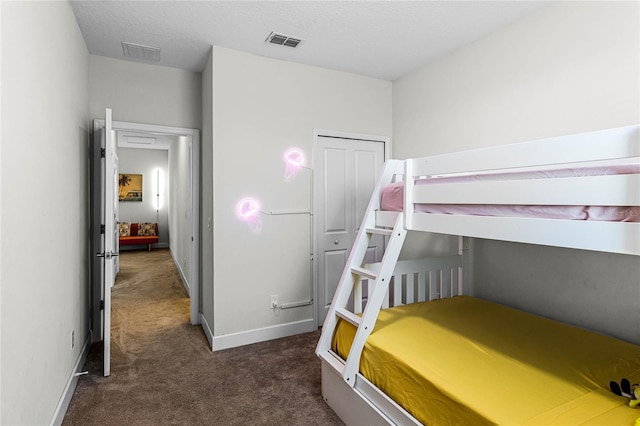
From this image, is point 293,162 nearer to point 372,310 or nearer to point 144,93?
point 144,93

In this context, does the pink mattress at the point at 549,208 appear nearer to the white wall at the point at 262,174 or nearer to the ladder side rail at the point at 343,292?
the ladder side rail at the point at 343,292

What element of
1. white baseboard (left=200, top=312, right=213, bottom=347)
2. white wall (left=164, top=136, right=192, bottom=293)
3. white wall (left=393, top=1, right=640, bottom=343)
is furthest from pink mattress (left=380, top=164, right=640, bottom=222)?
white wall (left=164, top=136, right=192, bottom=293)

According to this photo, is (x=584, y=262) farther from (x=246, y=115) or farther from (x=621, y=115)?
(x=246, y=115)

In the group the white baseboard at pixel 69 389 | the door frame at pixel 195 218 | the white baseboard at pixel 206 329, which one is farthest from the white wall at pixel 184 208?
the white baseboard at pixel 69 389

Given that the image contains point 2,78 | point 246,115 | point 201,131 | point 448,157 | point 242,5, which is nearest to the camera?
point 2,78

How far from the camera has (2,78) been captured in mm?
1296

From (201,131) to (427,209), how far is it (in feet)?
8.48

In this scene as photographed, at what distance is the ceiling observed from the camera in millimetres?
2404

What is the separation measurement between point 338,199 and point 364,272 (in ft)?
5.38

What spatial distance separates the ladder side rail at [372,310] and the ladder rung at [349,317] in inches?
2.7

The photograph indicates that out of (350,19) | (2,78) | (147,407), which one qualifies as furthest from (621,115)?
(147,407)

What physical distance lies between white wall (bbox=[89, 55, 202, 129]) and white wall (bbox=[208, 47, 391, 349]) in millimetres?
454

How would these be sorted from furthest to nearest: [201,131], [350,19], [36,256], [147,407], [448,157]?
[201,131]
[350,19]
[147,407]
[448,157]
[36,256]

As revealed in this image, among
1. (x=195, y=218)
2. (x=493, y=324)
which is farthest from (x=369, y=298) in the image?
(x=195, y=218)
